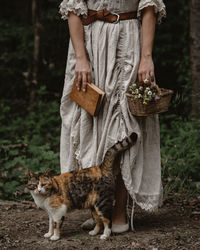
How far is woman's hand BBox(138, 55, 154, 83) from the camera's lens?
120 inches

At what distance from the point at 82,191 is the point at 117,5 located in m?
1.44

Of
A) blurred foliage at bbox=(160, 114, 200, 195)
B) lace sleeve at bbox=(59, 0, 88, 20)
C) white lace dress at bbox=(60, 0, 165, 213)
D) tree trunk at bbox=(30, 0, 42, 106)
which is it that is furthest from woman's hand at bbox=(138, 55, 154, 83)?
tree trunk at bbox=(30, 0, 42, 106)

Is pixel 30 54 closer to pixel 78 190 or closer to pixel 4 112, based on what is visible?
pixel 4 112

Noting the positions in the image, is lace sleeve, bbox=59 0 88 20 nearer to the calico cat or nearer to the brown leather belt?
the brown leather belt

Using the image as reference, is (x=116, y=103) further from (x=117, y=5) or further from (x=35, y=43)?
(x=35, y=43)

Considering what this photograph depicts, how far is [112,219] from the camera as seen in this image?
10.9 feet

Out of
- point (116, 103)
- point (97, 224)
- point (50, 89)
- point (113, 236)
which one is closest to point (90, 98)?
point (116, 103)

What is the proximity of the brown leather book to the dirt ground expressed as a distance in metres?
0.99

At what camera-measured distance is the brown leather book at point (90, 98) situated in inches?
117

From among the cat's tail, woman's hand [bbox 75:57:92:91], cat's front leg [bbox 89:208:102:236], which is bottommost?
cat's front leg [bbox 89:208:102:236]

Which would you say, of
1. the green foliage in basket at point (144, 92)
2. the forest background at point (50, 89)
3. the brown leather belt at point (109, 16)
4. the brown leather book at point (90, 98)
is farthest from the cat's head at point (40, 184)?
the forest background at point (50, 89)

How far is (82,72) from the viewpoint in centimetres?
310

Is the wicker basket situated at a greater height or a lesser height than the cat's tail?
greater

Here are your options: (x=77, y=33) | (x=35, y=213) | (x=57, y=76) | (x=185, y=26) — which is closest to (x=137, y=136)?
(x=77, y=33)
